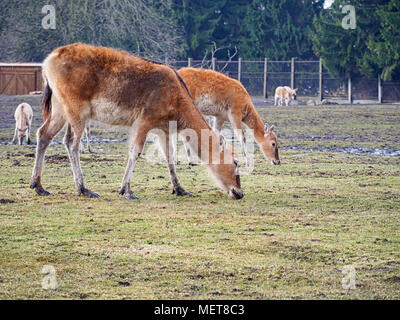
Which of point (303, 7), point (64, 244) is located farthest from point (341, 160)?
point (303, 7)

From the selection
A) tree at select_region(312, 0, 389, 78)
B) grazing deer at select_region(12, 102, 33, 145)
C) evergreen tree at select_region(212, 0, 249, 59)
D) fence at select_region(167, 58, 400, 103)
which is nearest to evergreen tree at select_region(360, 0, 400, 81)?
tree at select_region(312, 0, 389, 78)

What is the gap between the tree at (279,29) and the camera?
40562mm

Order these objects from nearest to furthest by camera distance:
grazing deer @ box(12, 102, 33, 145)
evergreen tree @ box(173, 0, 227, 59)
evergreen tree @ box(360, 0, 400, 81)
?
grazing deer @ box(12, 102, 33, 145) → evergreen tree @ box(360, 0, 400, 81) → evergreen tree @ box(173, 0, 227, 59)

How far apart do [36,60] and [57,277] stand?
100 feet

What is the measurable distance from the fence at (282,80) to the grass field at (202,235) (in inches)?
879

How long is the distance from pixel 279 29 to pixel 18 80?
1472 cm

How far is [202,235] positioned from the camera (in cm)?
683

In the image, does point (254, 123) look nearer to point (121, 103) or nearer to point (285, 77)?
point (121, 103)

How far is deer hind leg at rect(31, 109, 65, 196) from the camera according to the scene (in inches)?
347

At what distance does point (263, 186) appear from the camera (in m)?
10.0

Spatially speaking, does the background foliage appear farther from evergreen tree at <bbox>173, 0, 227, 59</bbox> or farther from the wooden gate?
the wooden gate

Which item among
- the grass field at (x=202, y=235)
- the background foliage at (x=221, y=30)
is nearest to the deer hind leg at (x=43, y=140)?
the grass field at (x=202, y=235)

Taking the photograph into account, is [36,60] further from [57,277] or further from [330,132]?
[57,277]

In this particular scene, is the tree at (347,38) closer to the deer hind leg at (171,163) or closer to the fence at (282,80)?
the fence at (282,80)
